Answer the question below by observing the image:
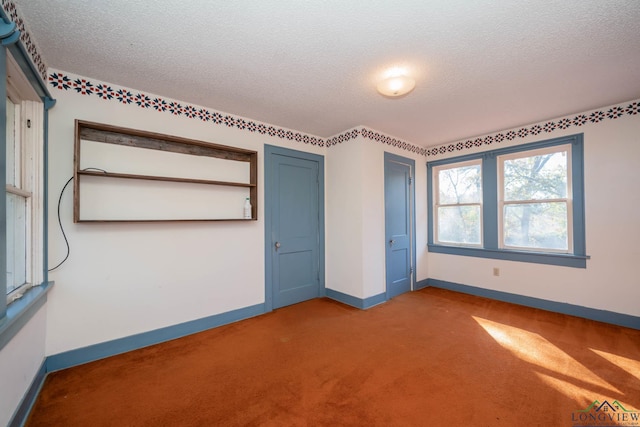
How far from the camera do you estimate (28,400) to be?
1608 mm

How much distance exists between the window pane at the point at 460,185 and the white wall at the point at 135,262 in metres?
3.16

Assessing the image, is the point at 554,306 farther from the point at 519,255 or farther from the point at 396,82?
the point at 396,82

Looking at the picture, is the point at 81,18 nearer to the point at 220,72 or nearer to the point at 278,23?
the point at 220,72

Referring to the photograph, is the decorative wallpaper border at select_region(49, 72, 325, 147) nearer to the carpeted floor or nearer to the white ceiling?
the white ceiling

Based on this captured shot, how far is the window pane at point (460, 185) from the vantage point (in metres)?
3.95

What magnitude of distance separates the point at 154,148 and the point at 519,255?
461 centimetres

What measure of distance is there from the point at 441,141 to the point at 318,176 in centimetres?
209

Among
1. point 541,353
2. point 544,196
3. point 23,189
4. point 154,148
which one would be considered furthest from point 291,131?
point 541,353

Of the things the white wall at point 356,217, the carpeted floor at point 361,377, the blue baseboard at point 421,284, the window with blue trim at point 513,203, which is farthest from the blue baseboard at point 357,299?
the window with blue trim at point 513,203

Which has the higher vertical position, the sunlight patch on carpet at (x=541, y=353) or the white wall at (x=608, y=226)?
the white wall at (x=608, y=226)

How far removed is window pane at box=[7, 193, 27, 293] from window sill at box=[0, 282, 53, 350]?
12cm

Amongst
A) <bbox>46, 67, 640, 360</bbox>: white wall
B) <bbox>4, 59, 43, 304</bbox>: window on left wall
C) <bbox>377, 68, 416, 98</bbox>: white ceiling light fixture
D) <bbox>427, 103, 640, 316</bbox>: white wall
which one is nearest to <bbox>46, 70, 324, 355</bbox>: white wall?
<bbox>46, 67, 640, 360</bbox>: white wall

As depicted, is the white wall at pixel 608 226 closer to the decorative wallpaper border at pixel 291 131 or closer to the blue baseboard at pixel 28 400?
the decorative wallpaper border at pixel 291 131

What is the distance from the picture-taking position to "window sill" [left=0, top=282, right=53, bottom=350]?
129cm
